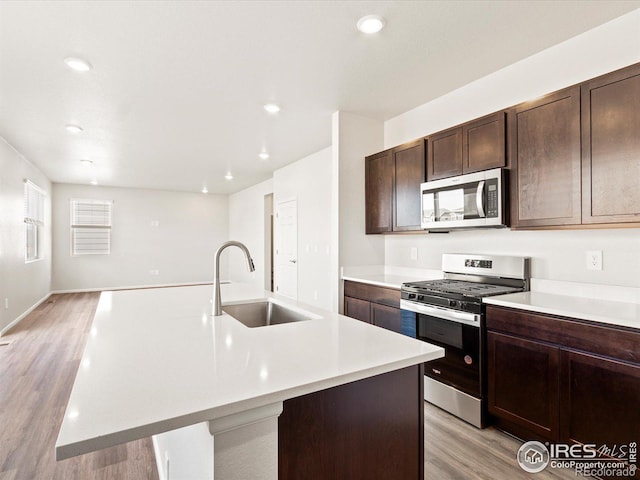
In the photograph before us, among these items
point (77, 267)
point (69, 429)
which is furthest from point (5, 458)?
point (77, 267)

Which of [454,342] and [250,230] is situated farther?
[250,230]

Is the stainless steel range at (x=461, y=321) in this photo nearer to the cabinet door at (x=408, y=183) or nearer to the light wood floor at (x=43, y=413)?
the cabinet door at (x=408, y=183)

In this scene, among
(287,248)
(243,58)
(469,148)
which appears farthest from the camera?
(287,248)

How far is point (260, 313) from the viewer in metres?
2.20

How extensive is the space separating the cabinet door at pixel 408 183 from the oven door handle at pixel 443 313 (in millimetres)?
766

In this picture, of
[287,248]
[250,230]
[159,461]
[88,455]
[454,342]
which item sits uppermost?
[250,230]

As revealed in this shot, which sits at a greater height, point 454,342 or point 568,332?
point 568,332

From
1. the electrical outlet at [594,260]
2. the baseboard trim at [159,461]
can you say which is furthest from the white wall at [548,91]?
the baseboard trim at [159,461]

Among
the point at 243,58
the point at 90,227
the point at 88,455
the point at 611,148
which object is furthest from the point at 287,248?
the point at 90,227

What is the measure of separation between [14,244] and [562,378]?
6.43 m

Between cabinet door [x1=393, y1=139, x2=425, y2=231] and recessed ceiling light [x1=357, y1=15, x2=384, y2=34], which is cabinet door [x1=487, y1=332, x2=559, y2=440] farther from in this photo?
recessed ceiling light [x1=357, y1=15, x2=384, y2=34]

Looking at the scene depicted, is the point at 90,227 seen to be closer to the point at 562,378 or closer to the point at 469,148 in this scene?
the point at 469,148

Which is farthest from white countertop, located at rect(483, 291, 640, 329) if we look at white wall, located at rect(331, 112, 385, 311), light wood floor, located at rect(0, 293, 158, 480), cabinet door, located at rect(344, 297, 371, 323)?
light wood floor, located at rect(0, 293, 158, 480)

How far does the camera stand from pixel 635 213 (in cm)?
184
